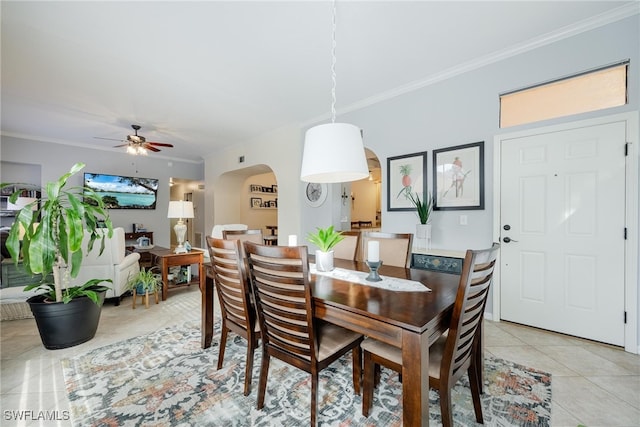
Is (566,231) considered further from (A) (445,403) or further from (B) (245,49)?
(B) (245,49)

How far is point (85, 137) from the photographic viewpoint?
17.4 feet

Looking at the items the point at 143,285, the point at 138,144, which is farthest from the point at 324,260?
the point at 138,144

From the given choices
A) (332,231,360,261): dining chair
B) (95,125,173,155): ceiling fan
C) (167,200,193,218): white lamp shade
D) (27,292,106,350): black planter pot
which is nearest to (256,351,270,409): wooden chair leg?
(332,231,360,261): dining chair

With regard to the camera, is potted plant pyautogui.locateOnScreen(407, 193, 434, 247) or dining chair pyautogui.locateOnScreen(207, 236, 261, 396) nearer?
dining chair pyautogui.locateOnScreen(207, 236, 261, 396)

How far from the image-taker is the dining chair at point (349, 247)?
8.02 feet

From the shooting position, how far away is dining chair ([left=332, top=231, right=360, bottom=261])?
2.45 metres

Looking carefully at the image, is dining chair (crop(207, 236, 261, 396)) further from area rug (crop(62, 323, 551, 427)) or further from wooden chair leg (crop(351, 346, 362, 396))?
wooden chair leg (crop(351, 346, 362, 396))

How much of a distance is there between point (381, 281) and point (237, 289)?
89cm

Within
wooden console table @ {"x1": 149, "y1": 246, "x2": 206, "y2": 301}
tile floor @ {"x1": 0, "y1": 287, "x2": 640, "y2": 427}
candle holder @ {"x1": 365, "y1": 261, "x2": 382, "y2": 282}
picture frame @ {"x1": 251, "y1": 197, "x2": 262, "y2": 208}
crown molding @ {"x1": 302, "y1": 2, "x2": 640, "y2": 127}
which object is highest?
crown molding @ {"x1": 302, "y1": 2, "x2": 640, "y2": 127}

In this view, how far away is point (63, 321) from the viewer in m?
2.19

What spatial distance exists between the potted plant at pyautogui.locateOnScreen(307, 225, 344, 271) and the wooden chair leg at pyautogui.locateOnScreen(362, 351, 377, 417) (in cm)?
65

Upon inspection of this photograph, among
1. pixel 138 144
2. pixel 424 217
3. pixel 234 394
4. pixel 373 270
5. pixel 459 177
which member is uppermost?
pixel 138 144

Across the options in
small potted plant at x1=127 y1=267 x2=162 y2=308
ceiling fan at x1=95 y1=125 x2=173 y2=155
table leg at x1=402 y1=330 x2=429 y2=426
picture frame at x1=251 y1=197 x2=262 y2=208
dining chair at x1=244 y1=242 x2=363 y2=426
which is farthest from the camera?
picture frame at x1=251 y1=197 x2=262 y2=208

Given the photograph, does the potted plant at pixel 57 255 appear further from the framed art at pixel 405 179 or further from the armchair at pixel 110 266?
the framed art at pixel 405 179
